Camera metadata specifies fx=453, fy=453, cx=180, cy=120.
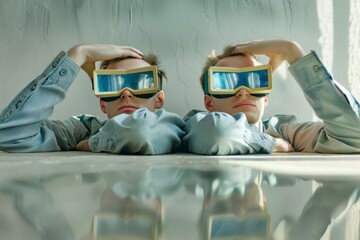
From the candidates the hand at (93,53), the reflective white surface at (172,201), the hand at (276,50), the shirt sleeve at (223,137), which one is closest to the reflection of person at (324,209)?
the reflective white surface at (172,201)

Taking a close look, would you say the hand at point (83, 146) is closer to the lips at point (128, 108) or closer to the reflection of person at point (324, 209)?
the lips at point (128, 108)

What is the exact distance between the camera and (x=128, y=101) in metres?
1.32

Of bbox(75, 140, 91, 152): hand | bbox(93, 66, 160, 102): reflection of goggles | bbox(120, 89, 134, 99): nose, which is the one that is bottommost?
bbox(75, 140, 91, 152): hand

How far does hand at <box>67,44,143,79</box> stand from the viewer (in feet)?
4.41

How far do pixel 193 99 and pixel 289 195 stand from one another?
128 centimetres

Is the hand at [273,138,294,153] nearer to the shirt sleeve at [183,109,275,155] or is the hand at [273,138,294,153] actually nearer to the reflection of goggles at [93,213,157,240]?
the shirt sleeve at [183,109,275,155]

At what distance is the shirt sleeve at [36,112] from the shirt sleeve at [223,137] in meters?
0.40

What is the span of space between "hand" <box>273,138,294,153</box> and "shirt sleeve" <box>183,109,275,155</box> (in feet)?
0.30

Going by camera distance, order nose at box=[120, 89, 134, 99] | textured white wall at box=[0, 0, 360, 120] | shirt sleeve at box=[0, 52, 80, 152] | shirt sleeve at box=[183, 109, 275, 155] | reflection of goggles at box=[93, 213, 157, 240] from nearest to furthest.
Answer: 1. reflection of goggles at box=[93, 213, 157, 240]
2. shirt sleeve at box=[183, 109, 275, 155]
3. shirt sleeve at box=[0, 52, 80, 152]
4. nose at box=[120, 89, 134, 99]
5. textured white wall at box=[0, 0, 360, 120]

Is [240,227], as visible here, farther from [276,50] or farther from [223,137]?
[276,50]

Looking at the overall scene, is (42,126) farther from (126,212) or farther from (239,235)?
(239,235)

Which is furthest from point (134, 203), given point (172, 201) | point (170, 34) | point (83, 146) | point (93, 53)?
point (170, 34)

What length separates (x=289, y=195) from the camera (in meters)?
0.48

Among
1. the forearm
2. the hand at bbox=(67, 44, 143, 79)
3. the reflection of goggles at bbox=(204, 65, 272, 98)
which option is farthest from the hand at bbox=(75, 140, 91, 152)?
the forearm
